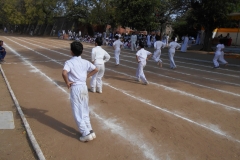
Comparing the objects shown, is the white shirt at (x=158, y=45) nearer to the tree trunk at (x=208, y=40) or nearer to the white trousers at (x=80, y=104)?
the white trousers at (x=80, y=104)

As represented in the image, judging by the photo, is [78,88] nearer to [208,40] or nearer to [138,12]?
[208,40]

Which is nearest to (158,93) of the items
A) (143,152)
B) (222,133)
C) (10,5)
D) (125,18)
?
(222,133)

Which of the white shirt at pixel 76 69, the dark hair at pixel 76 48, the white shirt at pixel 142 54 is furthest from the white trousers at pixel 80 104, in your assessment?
the white shirt at pixel 142 54

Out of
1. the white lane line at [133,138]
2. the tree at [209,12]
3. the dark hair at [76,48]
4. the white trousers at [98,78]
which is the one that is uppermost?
the tree at [209,12]

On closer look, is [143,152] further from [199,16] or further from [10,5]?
[10,5]

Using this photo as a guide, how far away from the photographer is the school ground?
4016 mm

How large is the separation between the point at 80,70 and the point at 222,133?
3.03 m

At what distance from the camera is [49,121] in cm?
521

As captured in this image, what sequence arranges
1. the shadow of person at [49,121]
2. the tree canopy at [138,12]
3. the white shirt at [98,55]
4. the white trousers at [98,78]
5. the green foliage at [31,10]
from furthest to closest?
1. the green foliage at [31,10]
2. the tree canopy at [138,12]
3. the white trousers at [98,78]
4. the white shirt at [98,55]
5. the shadow of person at [49,121]

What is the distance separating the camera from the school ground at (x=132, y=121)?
4016 mm

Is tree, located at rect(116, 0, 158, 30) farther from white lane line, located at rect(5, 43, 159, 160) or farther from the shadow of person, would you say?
white lane line, located at rect(5, 43, 159, 160)

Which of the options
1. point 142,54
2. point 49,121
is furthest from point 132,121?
point 142,54

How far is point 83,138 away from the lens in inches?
168

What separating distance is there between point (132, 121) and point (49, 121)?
1782 mm
